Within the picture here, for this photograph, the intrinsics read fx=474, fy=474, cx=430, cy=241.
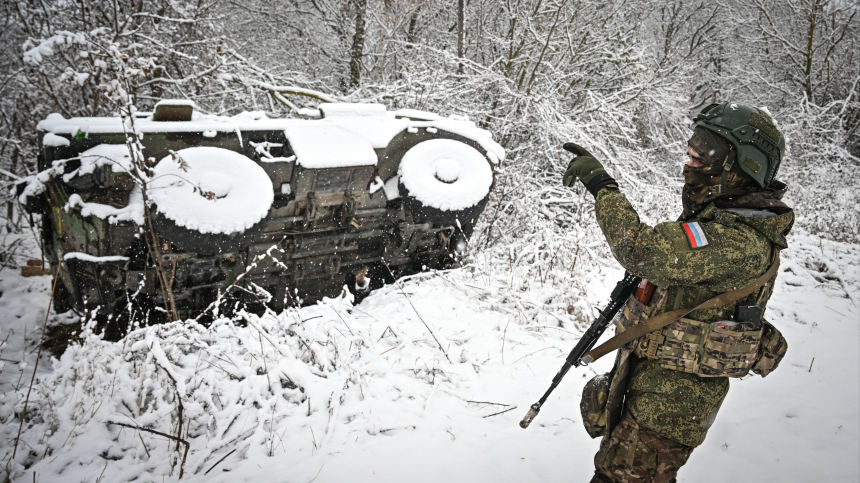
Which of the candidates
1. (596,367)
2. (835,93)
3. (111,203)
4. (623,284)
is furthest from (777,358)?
(835,93)

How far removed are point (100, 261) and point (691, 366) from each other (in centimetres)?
359

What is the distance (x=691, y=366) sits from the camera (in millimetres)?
1786

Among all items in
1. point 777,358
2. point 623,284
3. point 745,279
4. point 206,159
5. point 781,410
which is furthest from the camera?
point 206,159

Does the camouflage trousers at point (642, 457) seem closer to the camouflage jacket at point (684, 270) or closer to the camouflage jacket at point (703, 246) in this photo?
the camouflage jacket at point (684, 270)

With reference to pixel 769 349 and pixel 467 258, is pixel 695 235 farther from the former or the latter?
pixel 467 258

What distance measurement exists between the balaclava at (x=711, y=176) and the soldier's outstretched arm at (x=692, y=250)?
0.44 feet

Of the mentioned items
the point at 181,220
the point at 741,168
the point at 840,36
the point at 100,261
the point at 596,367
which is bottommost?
the point at 596,367

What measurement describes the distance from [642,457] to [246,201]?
2.85m

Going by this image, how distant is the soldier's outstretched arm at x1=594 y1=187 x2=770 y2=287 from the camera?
1.62 metres

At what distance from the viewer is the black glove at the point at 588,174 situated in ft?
6.13

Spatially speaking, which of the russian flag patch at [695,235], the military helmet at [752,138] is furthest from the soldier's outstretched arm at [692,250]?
the military helmet at [752,138]

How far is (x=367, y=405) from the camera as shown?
2.78 metres

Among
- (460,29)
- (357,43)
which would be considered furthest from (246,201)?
(357,43)

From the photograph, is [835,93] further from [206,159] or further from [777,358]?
[206,159]
